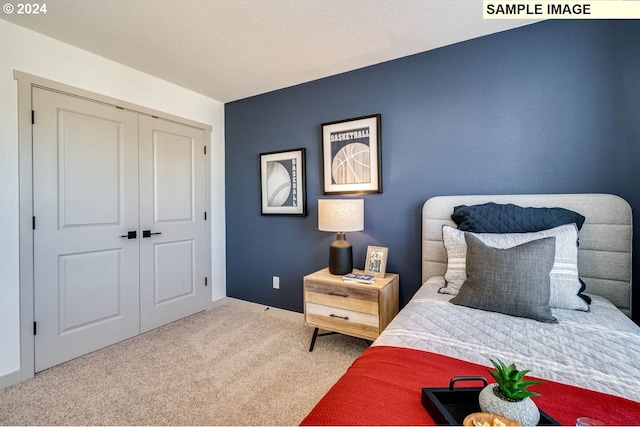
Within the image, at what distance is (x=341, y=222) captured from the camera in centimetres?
227

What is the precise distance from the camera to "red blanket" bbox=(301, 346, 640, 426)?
0.72 meters

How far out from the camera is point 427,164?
232 cm

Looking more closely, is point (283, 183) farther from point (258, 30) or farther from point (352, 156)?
point (258, 30)

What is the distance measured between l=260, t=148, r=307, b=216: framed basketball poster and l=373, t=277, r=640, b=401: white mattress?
174cm

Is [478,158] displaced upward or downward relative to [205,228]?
upward

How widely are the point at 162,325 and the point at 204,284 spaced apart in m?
0.57

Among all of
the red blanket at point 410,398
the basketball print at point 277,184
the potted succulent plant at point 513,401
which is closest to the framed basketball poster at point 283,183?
the basketball print at point 277,184

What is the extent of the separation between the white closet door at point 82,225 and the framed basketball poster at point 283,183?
122 centimetres

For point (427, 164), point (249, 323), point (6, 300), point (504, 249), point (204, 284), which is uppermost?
point (427, 164)

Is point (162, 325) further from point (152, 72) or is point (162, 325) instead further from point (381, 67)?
point (381, 67)

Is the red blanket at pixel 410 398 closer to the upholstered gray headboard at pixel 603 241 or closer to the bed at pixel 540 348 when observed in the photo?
the bed at pixel 540 348

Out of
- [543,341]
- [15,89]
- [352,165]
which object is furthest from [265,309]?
[15,89]

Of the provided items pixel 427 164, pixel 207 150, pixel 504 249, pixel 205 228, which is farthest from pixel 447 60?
pixel 205 228

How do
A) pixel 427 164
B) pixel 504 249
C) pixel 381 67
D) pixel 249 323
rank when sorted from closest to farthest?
pixel 504 249 → pixel 427 164 → pixel 381 67 → pixel 249 323
